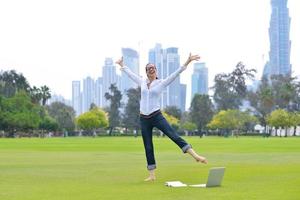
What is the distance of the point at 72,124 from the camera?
183 meters

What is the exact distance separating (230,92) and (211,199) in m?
169

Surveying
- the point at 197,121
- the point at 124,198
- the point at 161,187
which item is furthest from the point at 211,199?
the point at 197,121

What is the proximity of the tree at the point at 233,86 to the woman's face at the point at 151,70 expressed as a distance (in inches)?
6416

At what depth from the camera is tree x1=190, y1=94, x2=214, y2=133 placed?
176 m

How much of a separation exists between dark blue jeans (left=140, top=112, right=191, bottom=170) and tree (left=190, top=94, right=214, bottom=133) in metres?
162

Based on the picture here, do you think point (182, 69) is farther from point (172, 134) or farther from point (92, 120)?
point (92, 120)

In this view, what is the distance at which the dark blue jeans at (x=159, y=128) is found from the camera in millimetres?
12318

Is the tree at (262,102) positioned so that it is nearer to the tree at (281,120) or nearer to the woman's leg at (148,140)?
the tree at (281,120)

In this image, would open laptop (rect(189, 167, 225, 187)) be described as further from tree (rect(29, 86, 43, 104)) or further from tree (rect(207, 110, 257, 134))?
tree (rect(29, 86, 43, 104))

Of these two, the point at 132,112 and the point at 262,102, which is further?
the point at 132,112

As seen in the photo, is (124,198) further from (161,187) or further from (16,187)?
(16,187)

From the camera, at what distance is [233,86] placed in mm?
176875

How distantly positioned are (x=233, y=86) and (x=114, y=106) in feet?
115

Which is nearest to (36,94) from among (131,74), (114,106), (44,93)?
(44,93)
